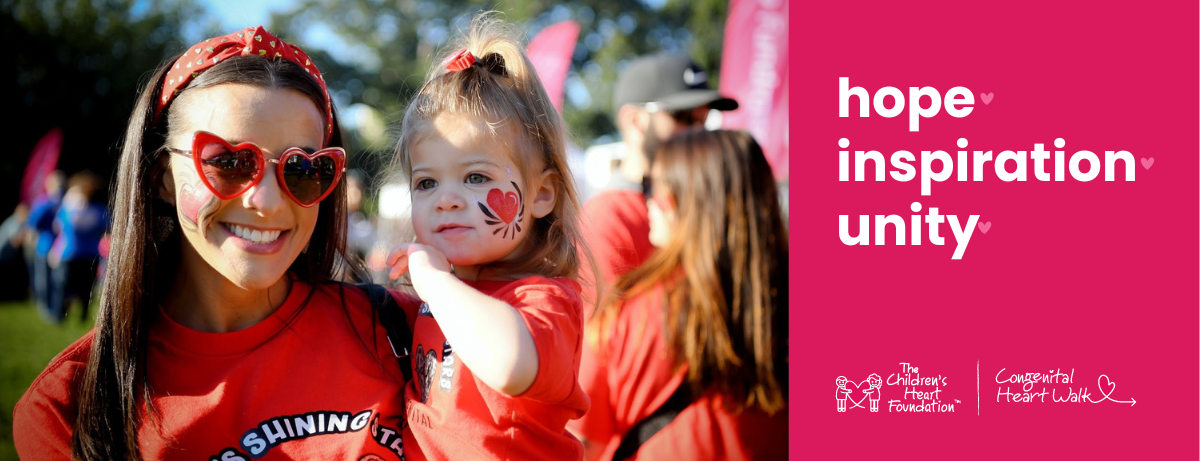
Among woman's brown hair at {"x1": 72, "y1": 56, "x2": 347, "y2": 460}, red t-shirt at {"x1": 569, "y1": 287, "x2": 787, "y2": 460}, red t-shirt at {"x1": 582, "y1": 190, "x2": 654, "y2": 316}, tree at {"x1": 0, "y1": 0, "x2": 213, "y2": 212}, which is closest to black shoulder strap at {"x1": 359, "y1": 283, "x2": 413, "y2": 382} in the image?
woman's brown hair at {"x1": 72, "y1": 56, "x2": 347, "y2": 460}

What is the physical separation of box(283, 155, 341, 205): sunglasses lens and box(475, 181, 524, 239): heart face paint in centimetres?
33

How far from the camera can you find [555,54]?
671 cm

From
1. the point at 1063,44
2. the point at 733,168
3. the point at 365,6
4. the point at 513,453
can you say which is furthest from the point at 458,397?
the point at 365,6

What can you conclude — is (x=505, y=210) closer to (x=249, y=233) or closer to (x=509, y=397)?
(x=509, y=397)

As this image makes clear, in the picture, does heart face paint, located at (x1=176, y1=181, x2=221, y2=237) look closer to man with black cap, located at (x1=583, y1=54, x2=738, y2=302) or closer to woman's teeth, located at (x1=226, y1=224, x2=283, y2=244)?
woman's teeth, located at (x1=226, y1=224, x2=283, y2=244)

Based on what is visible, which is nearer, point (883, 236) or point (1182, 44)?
point (1182, 44)

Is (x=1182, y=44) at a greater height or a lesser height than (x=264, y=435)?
greater

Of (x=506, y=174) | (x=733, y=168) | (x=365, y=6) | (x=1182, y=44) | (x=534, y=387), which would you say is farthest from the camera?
(x=365, y=6)

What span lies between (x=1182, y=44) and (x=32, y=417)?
3731mm

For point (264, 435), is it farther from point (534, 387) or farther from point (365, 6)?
point (365, 6)

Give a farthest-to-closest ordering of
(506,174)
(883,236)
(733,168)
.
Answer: (883,236) → (733,168) → (506,174)

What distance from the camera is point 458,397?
1803 mm

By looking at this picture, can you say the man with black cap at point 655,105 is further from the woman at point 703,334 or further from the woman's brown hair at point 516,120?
the woman's brown hair at point 516,120

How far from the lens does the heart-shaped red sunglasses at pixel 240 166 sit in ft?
5.76
